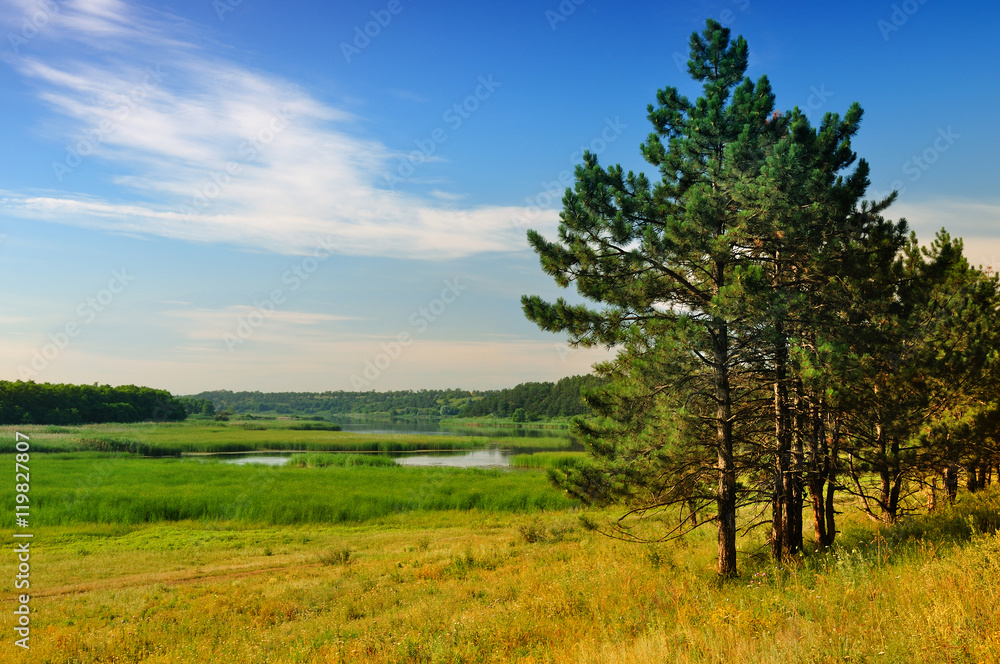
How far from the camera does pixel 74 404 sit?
102062 millimetres

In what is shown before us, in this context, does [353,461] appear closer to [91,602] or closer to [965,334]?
[91,602]

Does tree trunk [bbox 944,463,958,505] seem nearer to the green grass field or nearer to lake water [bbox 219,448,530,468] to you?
the green grass field

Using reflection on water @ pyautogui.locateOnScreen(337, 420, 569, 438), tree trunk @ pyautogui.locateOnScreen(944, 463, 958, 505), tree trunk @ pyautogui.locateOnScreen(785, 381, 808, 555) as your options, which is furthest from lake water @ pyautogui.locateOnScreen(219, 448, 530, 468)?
tree trunk @ pyautogui.locateOnScreen(785, 381, 808, 555)

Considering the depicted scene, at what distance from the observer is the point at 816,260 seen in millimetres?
11109

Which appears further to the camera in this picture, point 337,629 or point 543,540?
point 543,540

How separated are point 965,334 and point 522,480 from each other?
94.2ft

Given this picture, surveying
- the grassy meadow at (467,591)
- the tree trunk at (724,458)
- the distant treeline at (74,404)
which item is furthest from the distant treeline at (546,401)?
the tree trunk at (724,458)

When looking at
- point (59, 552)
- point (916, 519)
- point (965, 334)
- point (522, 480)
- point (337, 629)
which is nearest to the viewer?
point (337, 629)

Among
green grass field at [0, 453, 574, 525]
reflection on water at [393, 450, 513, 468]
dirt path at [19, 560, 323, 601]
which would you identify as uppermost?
dirt path at [19, 560, 323, 601]

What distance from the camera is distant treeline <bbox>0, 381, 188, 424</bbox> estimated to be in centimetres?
9288

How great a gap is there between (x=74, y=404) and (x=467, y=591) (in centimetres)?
11987

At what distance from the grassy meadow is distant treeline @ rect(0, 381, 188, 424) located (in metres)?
89.7

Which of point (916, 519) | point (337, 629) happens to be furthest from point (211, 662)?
point (916, 519)

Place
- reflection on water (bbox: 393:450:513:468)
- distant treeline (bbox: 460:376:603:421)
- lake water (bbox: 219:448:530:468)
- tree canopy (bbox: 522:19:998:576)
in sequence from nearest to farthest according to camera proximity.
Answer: tree canopy (bbox: 522:19:998:576), lake water (bbox: 219:448:530:468), reflection on water (bbox: 393:450:513:468), distant treeline (bbox: 460:376:603:421)
